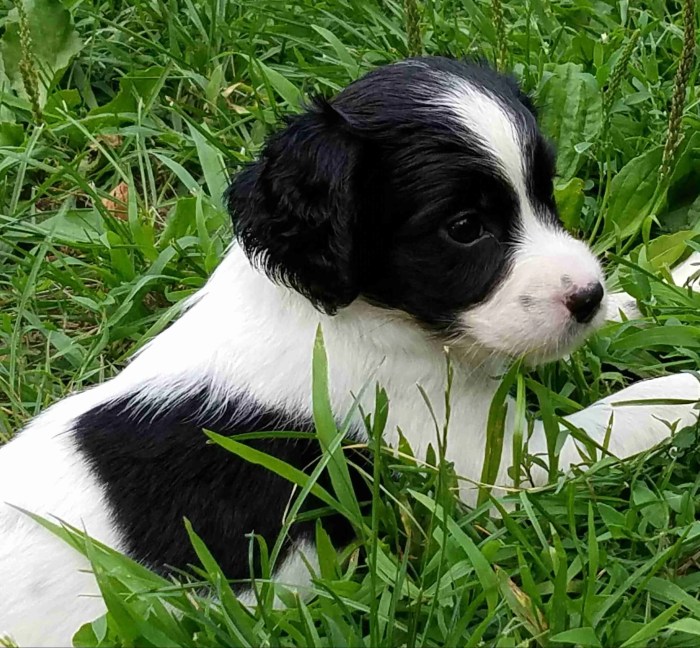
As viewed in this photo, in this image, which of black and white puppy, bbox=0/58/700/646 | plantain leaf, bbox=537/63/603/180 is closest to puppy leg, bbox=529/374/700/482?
black and white puppy, bbox=0/58/700/646

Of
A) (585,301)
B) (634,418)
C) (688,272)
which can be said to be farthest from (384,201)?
(688,272)

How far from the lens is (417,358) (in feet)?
9.72

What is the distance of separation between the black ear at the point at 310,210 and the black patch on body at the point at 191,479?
0.34 meters

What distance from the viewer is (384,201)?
2.81 metres

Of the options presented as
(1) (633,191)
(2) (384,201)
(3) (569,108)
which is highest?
(2) (384,201)

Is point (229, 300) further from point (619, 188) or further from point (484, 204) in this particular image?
point (619, 188)

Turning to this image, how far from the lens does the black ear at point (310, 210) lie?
2.74 metres

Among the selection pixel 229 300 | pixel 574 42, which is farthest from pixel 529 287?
pixel 574 42

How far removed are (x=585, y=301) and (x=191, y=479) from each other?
1.02 metres

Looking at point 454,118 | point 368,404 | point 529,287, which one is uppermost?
point 454,118

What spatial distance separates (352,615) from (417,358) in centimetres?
70

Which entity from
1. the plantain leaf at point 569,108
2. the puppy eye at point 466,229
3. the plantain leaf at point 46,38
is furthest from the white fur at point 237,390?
the plantain leaf at point 46,38

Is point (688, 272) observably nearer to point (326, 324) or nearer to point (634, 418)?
point (634, 418)

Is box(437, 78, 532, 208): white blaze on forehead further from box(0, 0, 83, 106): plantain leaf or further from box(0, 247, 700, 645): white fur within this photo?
box(0, 0, 83, 106): plantain leaf
